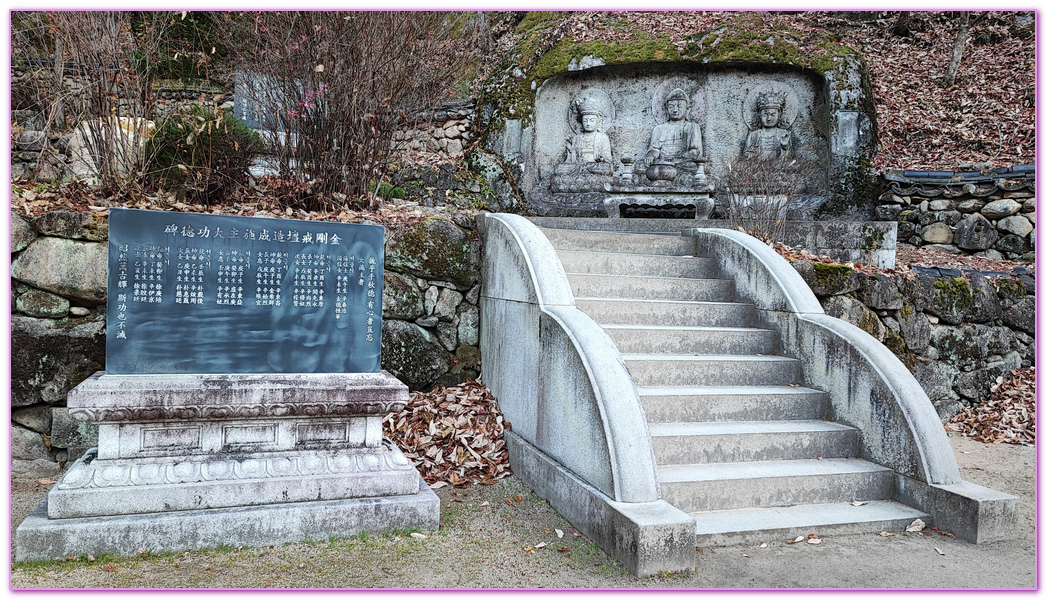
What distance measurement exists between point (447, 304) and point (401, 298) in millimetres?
354

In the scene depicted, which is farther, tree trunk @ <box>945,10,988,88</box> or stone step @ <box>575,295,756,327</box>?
tree trunk @ <box>945,10,988,88</box>

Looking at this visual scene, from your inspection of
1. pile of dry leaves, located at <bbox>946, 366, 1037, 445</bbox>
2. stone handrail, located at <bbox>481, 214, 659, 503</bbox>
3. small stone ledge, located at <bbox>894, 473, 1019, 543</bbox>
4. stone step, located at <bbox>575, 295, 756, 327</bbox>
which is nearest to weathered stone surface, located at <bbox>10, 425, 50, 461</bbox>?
stone handrail, located at <bbox>481, 214, 659, 503</bbox>

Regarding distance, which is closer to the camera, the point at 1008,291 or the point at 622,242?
the point at 622,242

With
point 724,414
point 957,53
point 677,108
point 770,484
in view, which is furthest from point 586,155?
point 770,484

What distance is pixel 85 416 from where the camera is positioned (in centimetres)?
313

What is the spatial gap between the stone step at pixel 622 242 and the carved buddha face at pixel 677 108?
490cm

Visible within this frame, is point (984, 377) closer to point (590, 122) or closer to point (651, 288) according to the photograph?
point (651, 288)

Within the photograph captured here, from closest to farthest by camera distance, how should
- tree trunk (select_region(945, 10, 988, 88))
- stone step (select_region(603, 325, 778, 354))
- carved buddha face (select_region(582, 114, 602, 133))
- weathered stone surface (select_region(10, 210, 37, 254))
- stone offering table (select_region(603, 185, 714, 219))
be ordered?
weathered stone surface (select_region(10, 210, 37, 254)) → stone step (select_region(603, 325, 778, 354)) → stone offering table (select_region(603, 185, 714, 219)) → carved buddha face (select_region(582, 114, 602, 133)) → tree trunk (select_region(945, 10, 988, 88))

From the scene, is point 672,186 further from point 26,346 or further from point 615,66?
point 26,346

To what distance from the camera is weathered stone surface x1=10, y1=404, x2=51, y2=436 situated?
13.8ft

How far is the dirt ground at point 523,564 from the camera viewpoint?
115 inches

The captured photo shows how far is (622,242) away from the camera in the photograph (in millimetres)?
5789

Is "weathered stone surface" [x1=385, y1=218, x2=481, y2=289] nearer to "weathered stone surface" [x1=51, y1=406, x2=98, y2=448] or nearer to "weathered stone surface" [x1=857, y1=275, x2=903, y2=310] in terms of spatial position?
"weathered stone surface" [x1=51, y1=406, x2=98, y2=448]

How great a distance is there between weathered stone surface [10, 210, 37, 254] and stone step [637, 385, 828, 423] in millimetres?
3874
